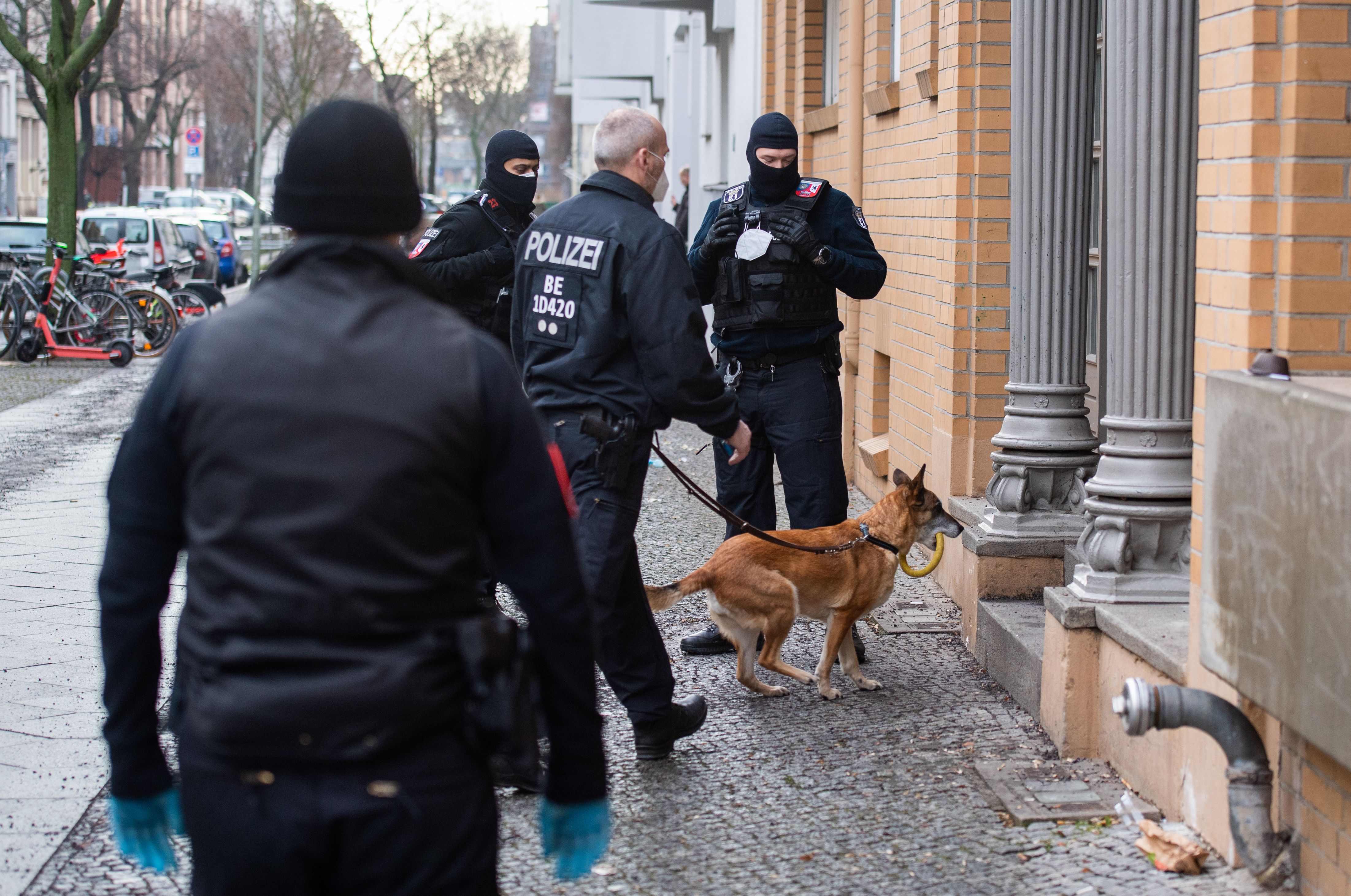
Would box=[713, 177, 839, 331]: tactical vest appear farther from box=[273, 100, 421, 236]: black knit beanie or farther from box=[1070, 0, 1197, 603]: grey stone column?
box=[273, 100, 421, 236]: black knit beanie

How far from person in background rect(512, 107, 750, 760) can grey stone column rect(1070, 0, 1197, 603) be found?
1193mm

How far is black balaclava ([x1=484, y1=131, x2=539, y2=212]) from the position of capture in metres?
6.32

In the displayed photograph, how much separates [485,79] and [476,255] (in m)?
67.1

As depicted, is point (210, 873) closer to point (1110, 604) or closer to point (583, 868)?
point (583, 868)

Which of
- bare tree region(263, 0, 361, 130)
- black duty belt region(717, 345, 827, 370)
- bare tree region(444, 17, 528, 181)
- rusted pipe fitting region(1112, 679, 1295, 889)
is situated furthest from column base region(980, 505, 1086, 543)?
bare tree region(444, 17, 528, 181)

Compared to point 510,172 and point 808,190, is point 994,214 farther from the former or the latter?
point 510,172

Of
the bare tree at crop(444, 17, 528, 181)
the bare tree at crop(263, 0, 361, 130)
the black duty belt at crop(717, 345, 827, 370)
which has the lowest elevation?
the black duty belt at crop(717, 345, 827, 370)

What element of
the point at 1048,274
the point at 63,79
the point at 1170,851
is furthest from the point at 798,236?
the point at 63,79

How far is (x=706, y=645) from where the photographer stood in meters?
6.07

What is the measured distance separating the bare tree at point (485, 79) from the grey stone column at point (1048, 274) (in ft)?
174

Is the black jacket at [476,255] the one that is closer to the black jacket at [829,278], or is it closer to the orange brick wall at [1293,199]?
the black jacket at [829,278]

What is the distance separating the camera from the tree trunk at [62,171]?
62.0ft

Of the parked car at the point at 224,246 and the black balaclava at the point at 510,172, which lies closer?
the black balaclava at the point at 510,172

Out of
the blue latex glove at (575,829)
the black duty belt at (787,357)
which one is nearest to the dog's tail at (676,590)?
the black duty belt at (787,357)
